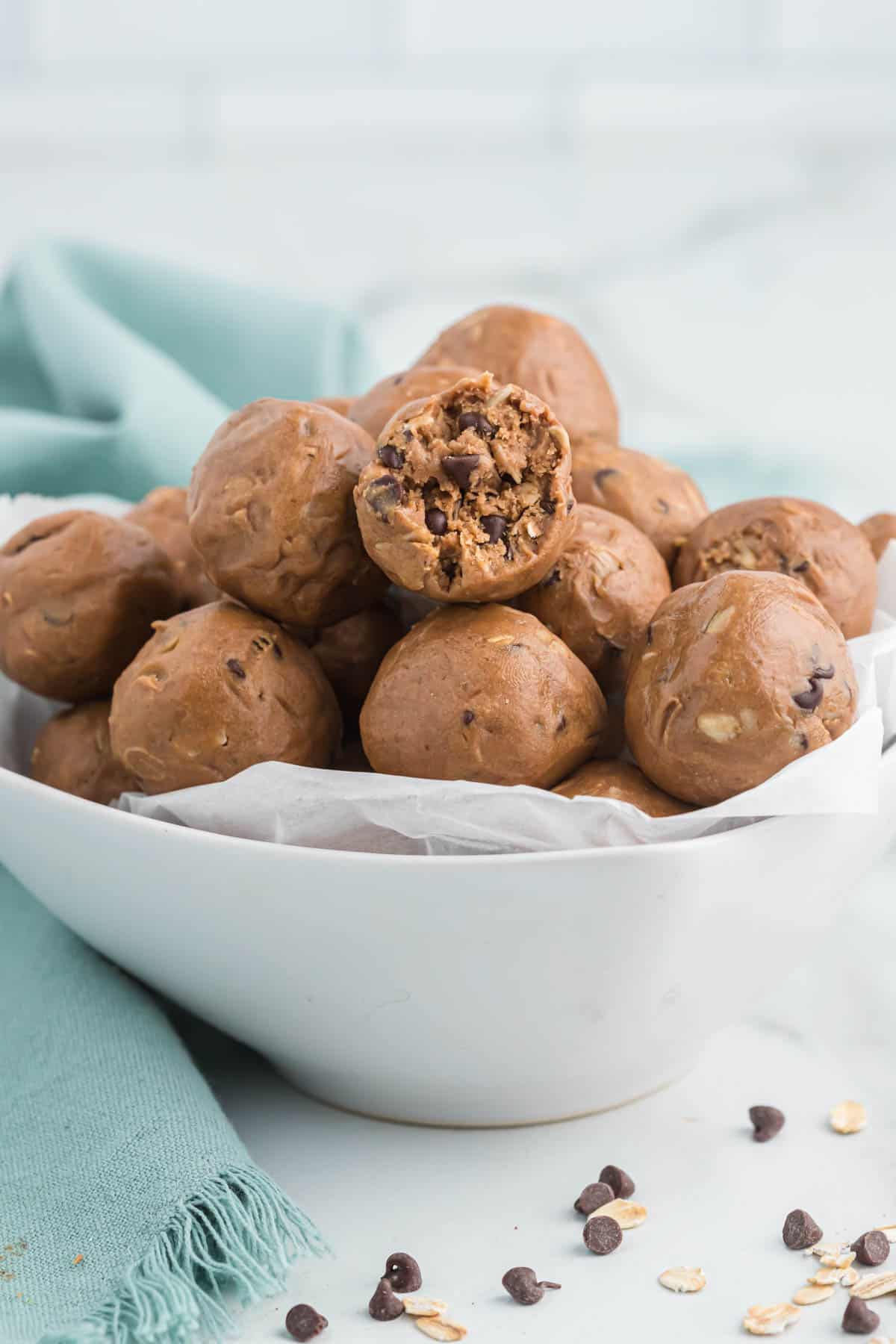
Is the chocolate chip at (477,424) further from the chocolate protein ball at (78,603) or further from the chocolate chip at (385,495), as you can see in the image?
the chocolate protein ball at (78,603)

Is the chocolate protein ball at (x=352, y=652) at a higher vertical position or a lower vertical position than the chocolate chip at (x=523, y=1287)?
higher

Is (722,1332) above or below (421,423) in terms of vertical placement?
below

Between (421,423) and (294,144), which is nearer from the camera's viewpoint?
(421,423)

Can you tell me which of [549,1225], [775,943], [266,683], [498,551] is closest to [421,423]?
[498,551]

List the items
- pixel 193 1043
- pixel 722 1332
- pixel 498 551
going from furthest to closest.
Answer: pixel 193 1043 < pixel 498 551 < pixel 722 1332

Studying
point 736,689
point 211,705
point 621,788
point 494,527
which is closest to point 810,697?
point 736,689

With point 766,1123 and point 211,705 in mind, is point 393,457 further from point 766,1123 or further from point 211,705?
point 766,1123

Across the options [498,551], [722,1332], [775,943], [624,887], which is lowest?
[722,1332]

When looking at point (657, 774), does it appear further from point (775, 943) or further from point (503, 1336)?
point (503, 1336)

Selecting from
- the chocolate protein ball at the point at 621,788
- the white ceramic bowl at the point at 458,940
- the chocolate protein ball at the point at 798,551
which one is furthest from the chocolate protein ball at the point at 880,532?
the chocolate protein ball at the point at 621,788
